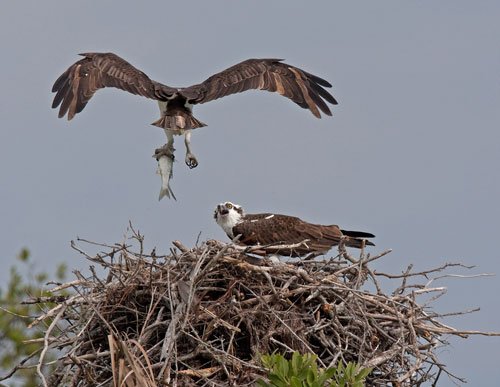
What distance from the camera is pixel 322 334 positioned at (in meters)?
11.4

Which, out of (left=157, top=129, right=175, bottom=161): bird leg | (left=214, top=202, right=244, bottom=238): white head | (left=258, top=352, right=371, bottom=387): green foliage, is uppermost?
(left=157, top=129, right=175, bottom=161): bird leg

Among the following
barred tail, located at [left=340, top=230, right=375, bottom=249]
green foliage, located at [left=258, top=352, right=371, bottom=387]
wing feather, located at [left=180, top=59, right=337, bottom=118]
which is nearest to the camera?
green foliage, located at [left=258, top=352, right=371, bottom=387]

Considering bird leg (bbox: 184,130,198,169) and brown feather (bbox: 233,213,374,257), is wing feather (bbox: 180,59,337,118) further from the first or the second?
brown feather (bbox: 233,213,374,257)

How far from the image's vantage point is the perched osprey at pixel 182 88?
43.0ft

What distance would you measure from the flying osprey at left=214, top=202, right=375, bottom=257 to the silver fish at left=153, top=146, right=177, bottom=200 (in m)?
0.56

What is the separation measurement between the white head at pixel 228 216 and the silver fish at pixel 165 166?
488 millimetres

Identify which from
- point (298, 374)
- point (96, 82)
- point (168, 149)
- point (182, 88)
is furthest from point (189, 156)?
point (298, 374)

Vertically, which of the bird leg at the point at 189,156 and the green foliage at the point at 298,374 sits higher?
the bird leg at the point at 189,156

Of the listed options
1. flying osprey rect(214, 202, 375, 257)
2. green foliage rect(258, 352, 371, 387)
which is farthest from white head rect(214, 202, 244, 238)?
green foliage rect(258, 352, 371, 387)

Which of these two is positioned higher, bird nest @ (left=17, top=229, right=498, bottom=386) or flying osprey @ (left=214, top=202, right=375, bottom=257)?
flying osprey @ (left=214, top=202, right=375, bottom=257)

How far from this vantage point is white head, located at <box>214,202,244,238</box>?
509 inches

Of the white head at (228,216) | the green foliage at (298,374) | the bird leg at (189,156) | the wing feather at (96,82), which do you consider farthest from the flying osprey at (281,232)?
the green foliage at (298,374)

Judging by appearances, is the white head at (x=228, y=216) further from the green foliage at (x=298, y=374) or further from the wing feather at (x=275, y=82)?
the green foliage at (x=298, y=374)

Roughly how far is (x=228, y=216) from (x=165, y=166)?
869 mm
